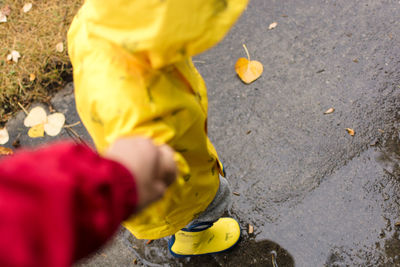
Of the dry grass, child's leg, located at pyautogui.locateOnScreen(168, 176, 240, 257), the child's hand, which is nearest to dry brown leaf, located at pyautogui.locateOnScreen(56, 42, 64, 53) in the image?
the dry grass

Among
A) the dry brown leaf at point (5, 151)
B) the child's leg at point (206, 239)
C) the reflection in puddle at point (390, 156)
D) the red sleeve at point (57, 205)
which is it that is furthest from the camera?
the dry brown leaf at point (5, 151)

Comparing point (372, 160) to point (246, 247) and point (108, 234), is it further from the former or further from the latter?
point (108, 234)

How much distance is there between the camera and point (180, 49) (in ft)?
2.43

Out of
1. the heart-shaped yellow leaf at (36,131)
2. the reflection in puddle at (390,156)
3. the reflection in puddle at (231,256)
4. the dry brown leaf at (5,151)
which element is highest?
the heart-shaped yellow leaf at (36,131)

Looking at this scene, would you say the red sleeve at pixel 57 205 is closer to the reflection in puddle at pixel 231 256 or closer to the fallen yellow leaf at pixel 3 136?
the reflection in puddle at pixel 231 256

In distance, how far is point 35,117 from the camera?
2027mm

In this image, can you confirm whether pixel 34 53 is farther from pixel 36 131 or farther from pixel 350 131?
pixel 350 131

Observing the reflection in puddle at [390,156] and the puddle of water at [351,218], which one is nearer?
the puddle of water at [351,218]

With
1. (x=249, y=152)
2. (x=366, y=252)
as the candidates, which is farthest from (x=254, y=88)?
(x=366, y=252)

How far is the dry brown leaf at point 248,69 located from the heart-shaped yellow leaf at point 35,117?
1.16 m

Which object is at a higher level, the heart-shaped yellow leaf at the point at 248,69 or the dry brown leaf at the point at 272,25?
the dry brown leaf at the point at 272,25

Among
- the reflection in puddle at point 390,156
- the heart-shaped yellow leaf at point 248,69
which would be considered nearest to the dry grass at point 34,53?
the heart-shaped yellow leaf at point 248,69

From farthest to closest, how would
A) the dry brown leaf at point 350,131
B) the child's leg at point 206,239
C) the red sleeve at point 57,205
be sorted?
the dry brown leaf at point 350,131
the child's leg at point 206,239
the red sleeve at point 57,205

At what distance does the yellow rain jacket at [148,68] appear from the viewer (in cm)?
Result: 71
